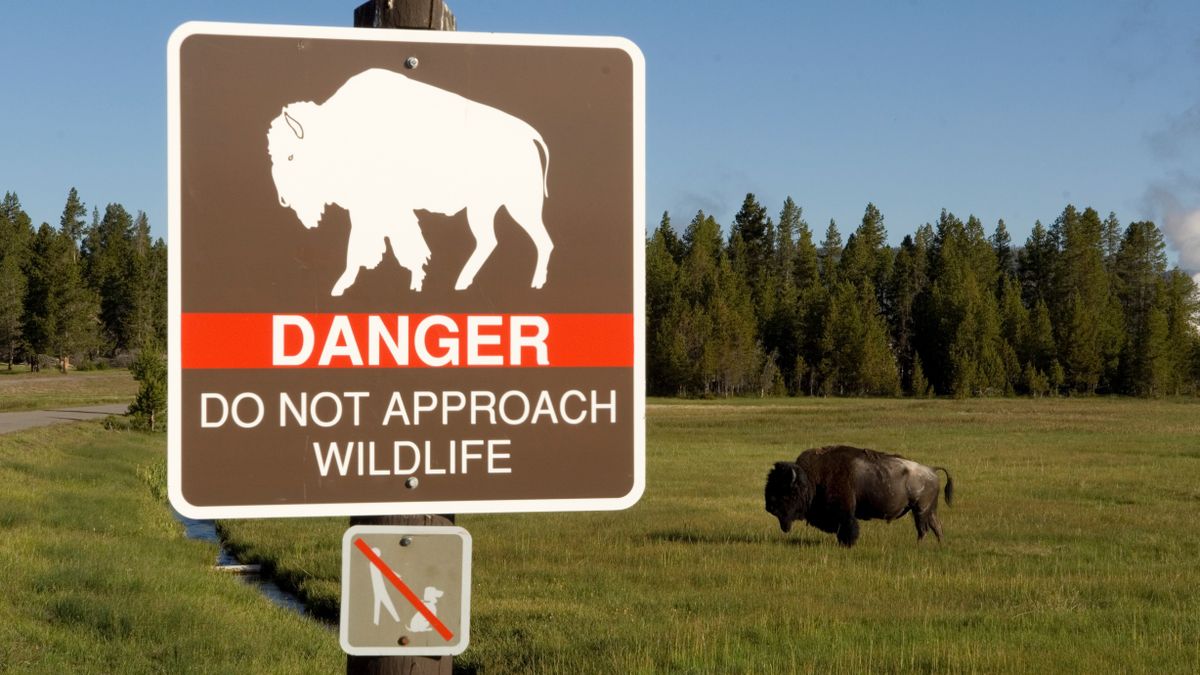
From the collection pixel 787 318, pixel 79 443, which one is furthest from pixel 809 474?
pixel 787 318

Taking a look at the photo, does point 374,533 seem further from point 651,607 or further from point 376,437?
point 651,607

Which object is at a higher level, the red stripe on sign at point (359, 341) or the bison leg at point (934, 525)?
the red stripe on sign at point (359, 341)

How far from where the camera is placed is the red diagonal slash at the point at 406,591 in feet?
10.0

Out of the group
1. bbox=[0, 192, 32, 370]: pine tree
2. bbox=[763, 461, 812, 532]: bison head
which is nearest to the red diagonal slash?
bbox=[763, 461, 812, 532]: bison head

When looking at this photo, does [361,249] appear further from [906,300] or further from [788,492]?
[906,300]

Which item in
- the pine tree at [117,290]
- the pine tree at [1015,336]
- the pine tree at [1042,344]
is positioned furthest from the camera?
the pine tree at [1042,344]

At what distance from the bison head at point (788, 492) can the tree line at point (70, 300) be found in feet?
286

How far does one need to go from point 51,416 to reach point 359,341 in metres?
52.8

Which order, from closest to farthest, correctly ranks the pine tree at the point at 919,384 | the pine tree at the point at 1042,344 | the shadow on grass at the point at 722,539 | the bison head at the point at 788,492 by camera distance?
the bison head at the point at 788,492 → the shadow on grass at the point at 722,539 → the pine tree at the point at 919,384 → the pine tree at the point at 1042,344

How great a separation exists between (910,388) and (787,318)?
577 inches

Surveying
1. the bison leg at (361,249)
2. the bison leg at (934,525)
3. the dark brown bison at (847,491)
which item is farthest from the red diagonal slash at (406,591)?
the bison leg at (934,525)

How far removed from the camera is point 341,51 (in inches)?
118

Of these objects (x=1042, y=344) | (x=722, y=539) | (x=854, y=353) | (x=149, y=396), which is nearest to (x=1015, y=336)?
(x=1042, y=344)

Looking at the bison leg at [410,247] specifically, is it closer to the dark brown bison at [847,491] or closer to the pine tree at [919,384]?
the dark brown bison at [847,491]
